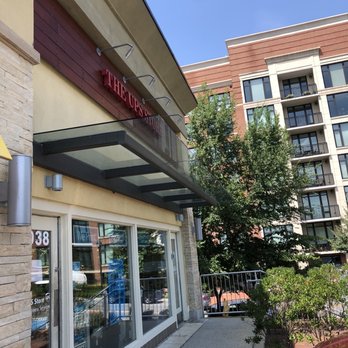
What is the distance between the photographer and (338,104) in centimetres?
3238

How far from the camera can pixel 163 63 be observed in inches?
394

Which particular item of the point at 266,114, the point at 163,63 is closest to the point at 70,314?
the point at 163,63

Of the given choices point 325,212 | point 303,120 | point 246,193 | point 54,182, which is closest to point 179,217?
point 246,193

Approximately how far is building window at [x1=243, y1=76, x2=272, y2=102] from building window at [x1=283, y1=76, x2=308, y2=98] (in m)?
1.81

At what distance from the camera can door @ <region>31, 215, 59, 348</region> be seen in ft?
14.4

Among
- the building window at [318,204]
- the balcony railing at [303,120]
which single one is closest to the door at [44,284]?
the building window at [318,204]

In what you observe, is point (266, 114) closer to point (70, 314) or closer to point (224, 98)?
point (224, 98)

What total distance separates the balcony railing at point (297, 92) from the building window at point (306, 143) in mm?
3609

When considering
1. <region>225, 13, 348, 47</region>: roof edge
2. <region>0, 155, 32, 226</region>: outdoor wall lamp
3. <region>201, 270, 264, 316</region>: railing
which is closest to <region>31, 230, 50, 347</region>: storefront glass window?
<region>0, 155, 32, 226</region>: outdoor wall lamp

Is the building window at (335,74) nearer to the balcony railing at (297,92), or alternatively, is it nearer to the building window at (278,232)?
the balcony railing at (297,92)

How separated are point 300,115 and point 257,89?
15.1 feet

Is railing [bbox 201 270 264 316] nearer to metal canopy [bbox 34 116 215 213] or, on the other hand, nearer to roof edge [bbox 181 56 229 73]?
metal canopy [bbox 34 116 215 213]

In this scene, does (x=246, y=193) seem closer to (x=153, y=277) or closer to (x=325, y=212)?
(x=153, y=277)

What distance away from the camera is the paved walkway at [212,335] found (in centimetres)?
759
